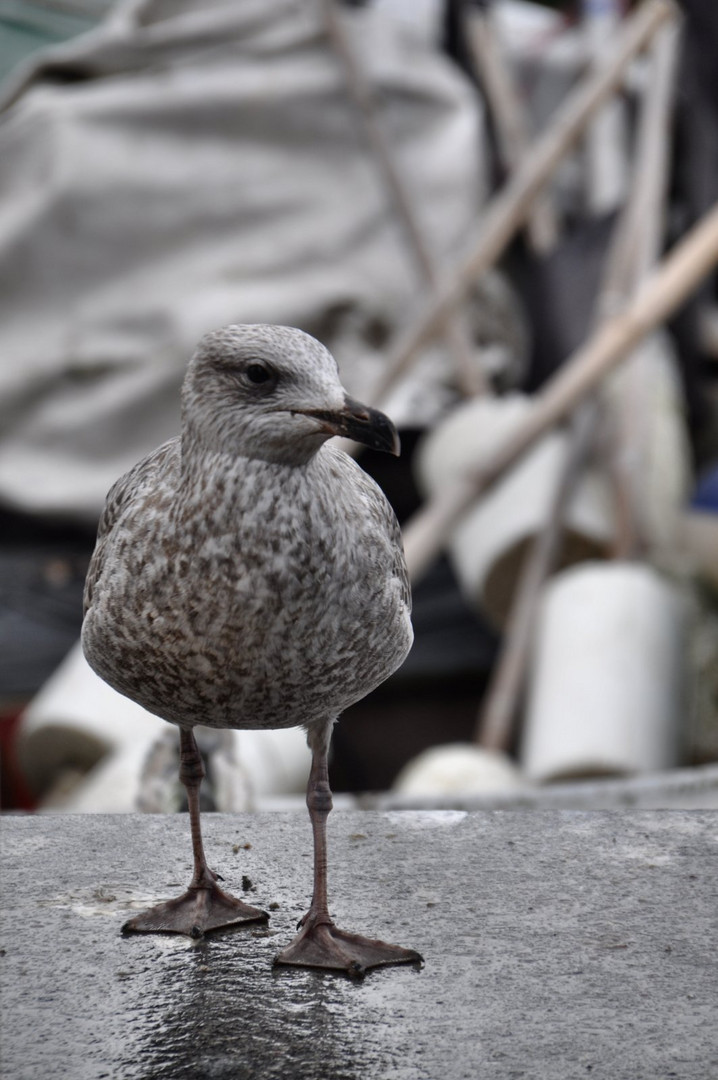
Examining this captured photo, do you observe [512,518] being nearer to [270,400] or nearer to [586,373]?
[586,373]

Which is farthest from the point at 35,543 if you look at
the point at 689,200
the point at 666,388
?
the point at 689,200

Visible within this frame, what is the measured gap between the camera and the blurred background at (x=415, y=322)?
4.09m

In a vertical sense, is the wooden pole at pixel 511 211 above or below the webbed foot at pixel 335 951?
above

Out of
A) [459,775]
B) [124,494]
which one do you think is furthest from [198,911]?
[459,775]

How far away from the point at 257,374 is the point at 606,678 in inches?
105

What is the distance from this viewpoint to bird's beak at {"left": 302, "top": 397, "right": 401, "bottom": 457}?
139 cm

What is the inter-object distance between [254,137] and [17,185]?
3.48ft

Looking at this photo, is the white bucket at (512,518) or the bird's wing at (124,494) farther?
the white bucket at (512,518)

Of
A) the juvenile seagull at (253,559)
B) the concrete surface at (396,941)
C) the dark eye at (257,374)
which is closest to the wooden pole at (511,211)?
the concrete surface at (396,941)

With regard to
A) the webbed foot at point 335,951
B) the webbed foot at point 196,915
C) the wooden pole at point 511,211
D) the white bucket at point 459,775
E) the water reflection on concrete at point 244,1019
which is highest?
the wooden pole at point 511,211

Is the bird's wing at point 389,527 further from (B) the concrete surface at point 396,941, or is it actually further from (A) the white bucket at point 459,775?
(A) the white bucket at point 459,775

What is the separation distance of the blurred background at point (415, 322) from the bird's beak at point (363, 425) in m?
2.28

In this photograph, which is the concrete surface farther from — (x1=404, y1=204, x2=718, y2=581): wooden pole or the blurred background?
(x1=404, y1=204, x2=718, y2=581): wooden pole

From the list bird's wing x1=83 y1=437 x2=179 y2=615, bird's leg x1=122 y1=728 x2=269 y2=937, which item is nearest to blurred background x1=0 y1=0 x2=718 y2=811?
Answer: bird's leg x1=122 y1=728 x2=269 y2=937
